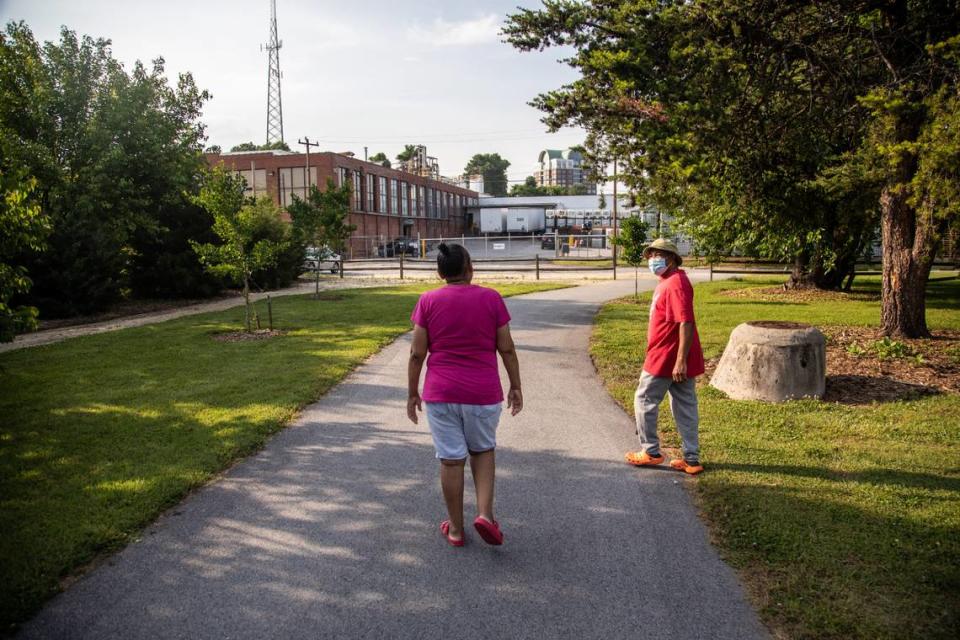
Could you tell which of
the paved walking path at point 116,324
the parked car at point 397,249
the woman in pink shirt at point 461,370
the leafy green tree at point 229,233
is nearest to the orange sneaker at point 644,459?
the woman in pink shirt at point 461,370

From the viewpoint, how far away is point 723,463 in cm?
526

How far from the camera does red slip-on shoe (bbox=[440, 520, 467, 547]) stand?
12.6 ft

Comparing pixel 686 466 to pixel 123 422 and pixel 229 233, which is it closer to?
pixel 123 422

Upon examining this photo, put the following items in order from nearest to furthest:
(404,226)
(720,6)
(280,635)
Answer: (280,635) < (720,6) < (404,226)

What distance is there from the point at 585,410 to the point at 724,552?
3292mm

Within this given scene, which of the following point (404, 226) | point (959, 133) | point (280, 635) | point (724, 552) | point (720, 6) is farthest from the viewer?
point (404, 226)

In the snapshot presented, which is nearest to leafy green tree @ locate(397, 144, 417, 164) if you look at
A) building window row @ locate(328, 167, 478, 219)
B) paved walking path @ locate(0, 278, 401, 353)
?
building window row @ locate(328, 167, 478, 219)

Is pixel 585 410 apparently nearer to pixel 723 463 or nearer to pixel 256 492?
pixel 723 463

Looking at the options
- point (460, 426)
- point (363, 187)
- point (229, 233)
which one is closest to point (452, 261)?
point (460, 426)

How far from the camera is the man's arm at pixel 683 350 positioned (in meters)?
4.87

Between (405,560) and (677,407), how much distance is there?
8.40 feet

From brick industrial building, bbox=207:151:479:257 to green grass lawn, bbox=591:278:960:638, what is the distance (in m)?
43.1

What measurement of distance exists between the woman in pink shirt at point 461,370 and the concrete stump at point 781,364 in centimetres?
450

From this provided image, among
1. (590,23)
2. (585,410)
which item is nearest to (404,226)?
(590,23)
